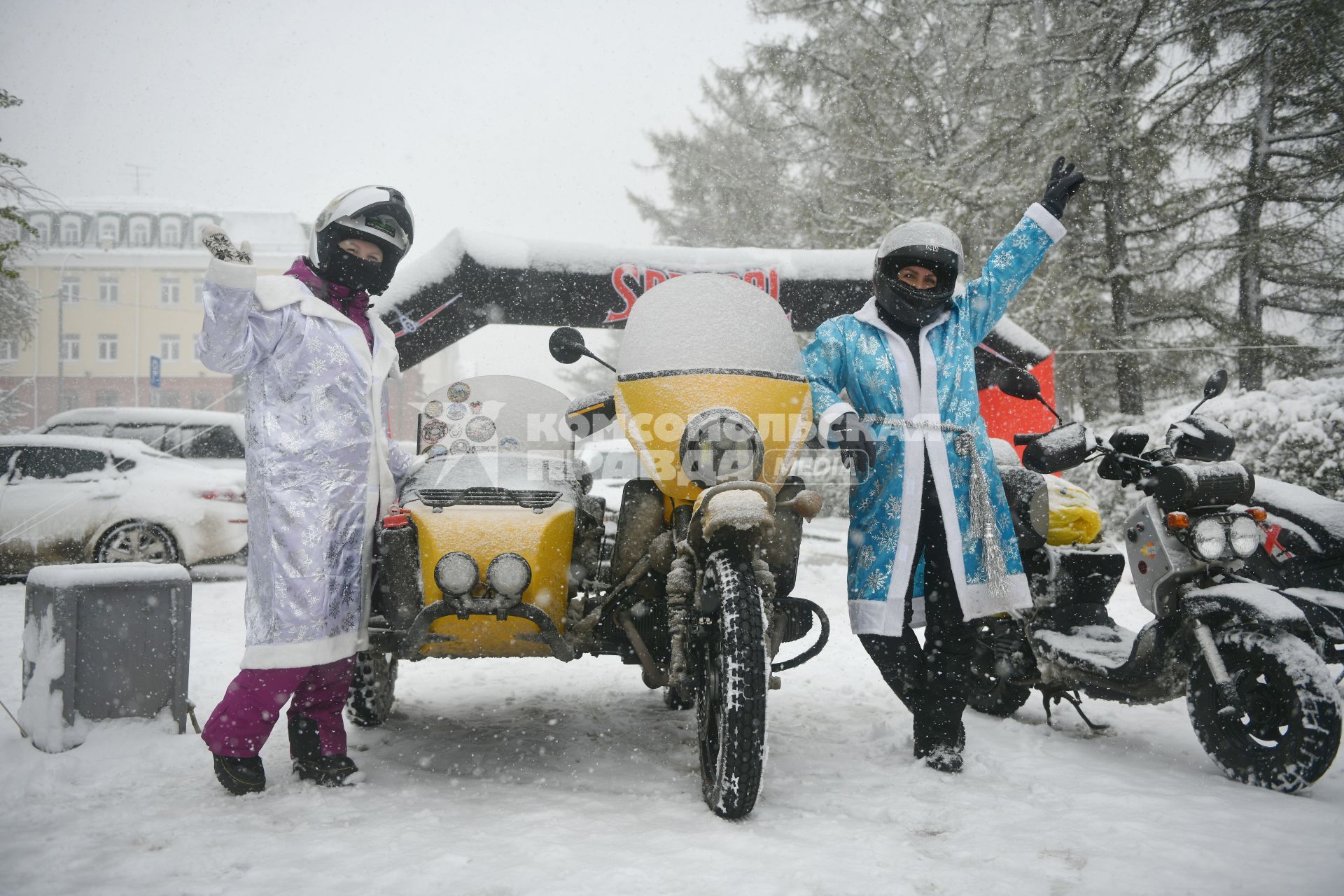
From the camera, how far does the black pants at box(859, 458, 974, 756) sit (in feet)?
10.0

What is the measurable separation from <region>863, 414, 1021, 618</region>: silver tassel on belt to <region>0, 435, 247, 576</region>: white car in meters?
6.48

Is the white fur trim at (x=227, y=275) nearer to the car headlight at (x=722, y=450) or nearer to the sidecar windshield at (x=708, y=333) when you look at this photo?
the sidecar windshield at (x=708, y=333)

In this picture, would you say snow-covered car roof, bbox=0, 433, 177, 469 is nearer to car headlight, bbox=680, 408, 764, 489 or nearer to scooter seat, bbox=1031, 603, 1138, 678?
car headlight, bbox=680, 408, 764, 489

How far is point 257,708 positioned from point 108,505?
5.73 metres

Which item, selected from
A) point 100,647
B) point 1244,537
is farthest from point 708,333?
point 100,647

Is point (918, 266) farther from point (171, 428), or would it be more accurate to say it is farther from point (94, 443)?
point (171, 428)

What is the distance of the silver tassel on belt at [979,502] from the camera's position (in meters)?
3.10

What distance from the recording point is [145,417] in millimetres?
8422

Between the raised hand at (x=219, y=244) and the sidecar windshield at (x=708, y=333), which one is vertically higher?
the raised hand at (x=219, y=244)

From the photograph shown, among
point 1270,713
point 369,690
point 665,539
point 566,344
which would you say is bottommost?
point 369,690

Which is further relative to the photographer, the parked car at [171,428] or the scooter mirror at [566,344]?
the parked car at [171,428]

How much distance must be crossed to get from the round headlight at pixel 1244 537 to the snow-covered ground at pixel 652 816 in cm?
79

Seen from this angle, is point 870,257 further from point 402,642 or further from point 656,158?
point 656,158

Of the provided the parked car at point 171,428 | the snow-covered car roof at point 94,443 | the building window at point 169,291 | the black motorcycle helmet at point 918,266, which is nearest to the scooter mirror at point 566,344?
the black motorcycle helmet at point 918,266
